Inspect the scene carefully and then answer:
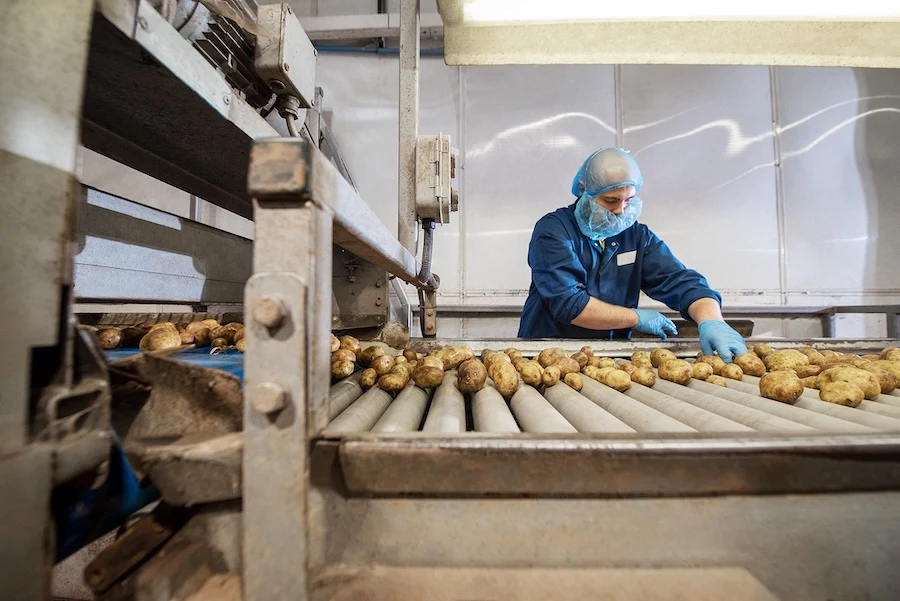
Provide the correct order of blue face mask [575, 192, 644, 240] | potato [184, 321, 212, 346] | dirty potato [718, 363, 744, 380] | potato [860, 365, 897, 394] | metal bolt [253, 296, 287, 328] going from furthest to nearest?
blue face mask [575, 192, 644, 240], potato [184, 321, 212, 346], dirty potato [718, 363, 744, 380], potato [860, 365, 897, 394], metal bolt [253, 296, 287, 328]

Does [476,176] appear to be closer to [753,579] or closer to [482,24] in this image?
[482,24]

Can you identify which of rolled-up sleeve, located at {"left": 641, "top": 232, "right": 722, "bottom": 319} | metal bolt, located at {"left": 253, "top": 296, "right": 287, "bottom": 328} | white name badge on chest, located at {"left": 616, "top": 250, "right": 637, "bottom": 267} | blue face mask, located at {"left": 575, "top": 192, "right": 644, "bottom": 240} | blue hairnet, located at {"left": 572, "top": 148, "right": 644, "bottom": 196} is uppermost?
blue hairnet, located at {"left": 572, "top": 148, "right": 644, "bottom": 196}

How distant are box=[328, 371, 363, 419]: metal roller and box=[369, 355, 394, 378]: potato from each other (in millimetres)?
62

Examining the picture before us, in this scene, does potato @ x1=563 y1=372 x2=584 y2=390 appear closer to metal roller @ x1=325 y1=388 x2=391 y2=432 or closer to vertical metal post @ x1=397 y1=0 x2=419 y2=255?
metal roller @ x1=325 y1=388 x2=391 y2=432

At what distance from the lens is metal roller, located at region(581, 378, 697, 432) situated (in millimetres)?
810

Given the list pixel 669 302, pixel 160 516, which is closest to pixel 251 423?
pixel 160 516

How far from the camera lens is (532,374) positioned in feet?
4.17

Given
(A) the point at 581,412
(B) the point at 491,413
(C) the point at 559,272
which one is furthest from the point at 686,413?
(C) the point at 559,272

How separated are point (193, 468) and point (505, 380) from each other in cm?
81

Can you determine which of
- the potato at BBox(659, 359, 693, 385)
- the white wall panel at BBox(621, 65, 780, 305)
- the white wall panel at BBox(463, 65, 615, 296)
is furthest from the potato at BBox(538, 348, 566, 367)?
the white wall panel at BBox(621, 65, 780, 305)

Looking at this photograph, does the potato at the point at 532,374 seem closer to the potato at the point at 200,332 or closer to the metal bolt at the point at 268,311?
the metal bolt at the point at 268,311

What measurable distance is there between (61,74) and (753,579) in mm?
1308

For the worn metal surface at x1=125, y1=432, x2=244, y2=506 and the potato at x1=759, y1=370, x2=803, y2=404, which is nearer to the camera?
the worn metal surface at x1=125, y1=432, x2=244, y2=506

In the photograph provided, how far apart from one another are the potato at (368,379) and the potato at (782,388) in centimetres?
109
